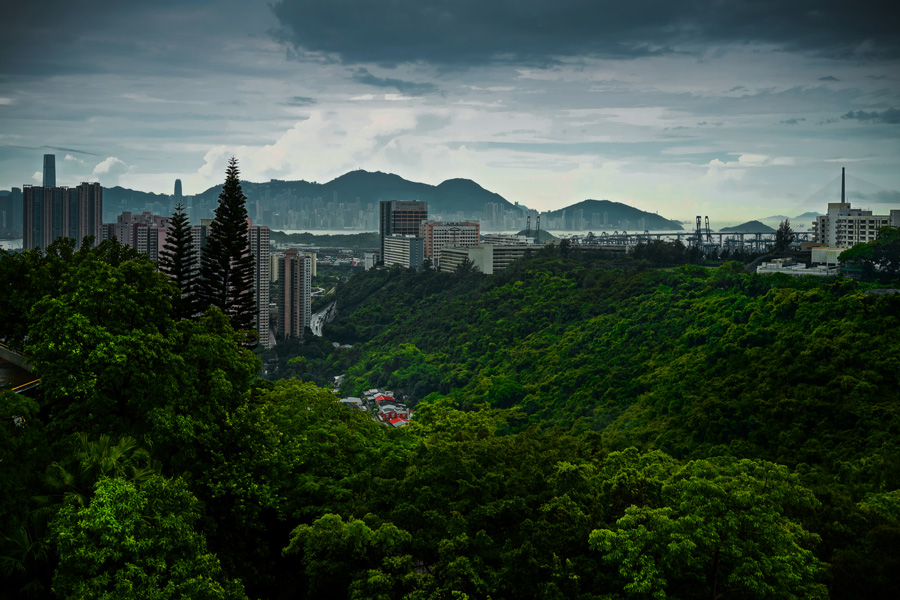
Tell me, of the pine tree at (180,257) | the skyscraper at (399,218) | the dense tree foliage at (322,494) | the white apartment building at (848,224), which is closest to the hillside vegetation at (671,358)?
the dense tree foliage at (322,494)

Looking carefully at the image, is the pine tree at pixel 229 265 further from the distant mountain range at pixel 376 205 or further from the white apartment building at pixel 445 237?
the distant mountain range at pixel 376 205

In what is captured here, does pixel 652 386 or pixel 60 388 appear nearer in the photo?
pixel 60 388

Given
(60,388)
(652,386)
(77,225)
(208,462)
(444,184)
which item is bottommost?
(652,386)

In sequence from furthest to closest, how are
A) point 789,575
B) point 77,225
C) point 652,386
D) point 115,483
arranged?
point 77,225 < point 652,386 < point 789,575 < point 115,483

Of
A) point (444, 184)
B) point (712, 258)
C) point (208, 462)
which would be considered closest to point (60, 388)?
point (208, 462)

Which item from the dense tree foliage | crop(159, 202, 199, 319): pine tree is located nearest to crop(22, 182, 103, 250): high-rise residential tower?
crop(159, 202, 199, 319): pine tree

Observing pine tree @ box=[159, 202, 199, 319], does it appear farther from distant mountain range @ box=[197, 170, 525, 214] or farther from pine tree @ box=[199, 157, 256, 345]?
distant mountain range @ box=[197, 170, 525, 214]

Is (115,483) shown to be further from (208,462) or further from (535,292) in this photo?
(535,292)
